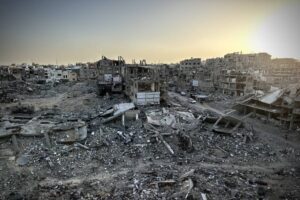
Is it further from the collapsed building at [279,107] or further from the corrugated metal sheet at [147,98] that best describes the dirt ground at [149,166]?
the corrugated metal sheet at [147,98]

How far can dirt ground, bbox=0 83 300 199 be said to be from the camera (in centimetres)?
879

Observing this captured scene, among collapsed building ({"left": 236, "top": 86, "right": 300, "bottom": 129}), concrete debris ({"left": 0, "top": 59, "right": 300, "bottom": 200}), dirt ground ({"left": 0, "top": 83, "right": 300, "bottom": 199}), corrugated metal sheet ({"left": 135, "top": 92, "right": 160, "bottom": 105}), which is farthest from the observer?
corrugated metal sheet ({"left": 135, "top": 92, "right": 160, "bottom": 105})

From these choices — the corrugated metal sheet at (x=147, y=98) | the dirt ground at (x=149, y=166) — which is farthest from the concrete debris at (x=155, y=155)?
the corrugated metal sheet at (x=147, y=98)

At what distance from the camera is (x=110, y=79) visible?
32188 mm

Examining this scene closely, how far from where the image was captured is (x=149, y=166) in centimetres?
1091

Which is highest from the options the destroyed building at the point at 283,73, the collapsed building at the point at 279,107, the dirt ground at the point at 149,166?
the destroyed building at the point at 283,73

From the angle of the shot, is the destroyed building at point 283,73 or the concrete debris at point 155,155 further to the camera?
the destroyed building at point 283,73

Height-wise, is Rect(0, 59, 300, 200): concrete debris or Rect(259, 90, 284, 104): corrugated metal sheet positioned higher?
Rect(259, 90, 284, 104): corrugated metal sheet

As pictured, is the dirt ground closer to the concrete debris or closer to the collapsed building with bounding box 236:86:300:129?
the concrete debris

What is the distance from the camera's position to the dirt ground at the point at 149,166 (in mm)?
8789

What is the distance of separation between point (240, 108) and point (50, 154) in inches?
796

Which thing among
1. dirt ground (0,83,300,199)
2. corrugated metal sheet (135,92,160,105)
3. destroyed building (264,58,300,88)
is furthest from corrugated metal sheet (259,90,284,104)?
destroyed building (264,58,300,88)

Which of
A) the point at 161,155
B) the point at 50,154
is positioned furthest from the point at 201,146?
the point at 50,154

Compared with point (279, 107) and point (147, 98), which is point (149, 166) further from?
point (279, 107)
